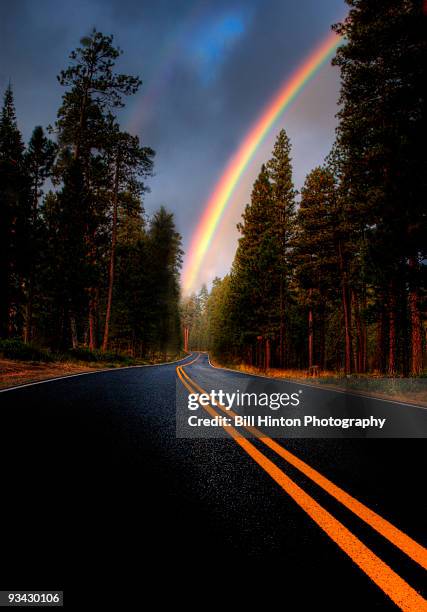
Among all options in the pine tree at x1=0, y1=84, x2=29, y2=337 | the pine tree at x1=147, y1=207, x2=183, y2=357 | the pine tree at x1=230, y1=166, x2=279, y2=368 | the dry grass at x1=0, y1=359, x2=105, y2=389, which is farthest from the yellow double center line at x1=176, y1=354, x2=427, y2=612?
the pine tree at x1=147, y1=207, x2=183, y2=357

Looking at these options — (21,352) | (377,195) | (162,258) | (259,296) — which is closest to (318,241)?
(259,296)

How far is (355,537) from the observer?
6.85 feet

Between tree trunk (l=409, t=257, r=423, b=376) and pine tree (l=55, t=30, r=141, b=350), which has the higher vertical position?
pine tree (l=55, t=30, r=141, b=350)

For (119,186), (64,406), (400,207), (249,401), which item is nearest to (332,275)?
(400,207)

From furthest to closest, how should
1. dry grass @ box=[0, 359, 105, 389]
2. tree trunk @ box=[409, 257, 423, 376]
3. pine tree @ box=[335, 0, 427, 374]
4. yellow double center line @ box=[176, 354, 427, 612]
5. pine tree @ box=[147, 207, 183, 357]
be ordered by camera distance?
1. pine tree @ box=[147, 207, 183, 357]
2. tree trunk @ box=[409, 257, 423, 376]
3. pine tree @ box=[335, 0, 427, 374]
4. dry grass @ box=[0, 359, 105, 389]
5. yellow double center line @ box=[176, 354, 427, 612]

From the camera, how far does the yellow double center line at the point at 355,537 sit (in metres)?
1.61

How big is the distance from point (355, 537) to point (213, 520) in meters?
0.84

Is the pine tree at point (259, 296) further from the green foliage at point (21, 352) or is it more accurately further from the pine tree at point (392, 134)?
the green foliage at point (21, 352)

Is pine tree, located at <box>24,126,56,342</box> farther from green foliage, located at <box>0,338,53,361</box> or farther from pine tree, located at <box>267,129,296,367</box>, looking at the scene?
pine tree, located at <box>267,129,296,367</box>

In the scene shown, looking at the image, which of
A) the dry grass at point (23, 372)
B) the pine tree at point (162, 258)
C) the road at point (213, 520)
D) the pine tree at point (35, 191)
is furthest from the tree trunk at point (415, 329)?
the pine tree at point (162, 258)

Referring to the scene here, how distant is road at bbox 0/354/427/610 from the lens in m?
1.67

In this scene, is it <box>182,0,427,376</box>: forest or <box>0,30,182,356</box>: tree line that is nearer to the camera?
<box>182,0,427,376</box>: forest

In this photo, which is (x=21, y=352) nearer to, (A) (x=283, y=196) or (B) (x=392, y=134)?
(B) (x=392, y=134)

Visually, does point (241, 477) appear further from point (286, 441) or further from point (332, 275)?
point (332, 275)
